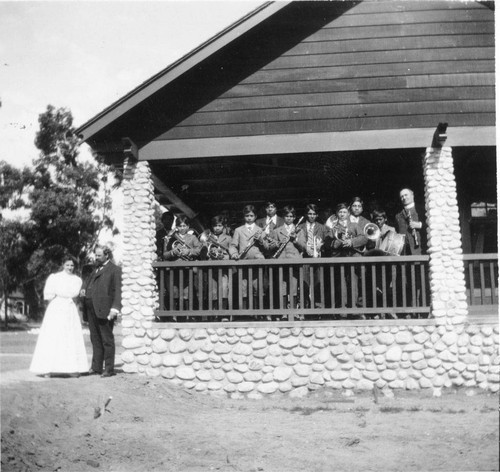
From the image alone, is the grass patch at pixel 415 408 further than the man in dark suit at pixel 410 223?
No

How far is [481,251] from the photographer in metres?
12.3

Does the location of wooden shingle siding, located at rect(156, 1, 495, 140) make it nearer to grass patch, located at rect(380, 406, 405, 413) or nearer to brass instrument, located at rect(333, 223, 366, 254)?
brass instrument, located at rect(333, 223, 366, 254)

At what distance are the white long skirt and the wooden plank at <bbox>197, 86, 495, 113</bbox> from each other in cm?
406

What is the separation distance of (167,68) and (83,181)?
2082cm

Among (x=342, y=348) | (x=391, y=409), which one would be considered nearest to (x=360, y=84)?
(x=342, y=348)

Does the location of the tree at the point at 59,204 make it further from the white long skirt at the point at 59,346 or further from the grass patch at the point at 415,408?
the grass patch at the point at 415,408

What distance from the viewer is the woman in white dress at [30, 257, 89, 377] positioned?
373 inches

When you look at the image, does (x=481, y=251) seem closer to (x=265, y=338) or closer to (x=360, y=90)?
(x=360, y=90)

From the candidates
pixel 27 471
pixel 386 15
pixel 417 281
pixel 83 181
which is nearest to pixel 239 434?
pixel 27 471

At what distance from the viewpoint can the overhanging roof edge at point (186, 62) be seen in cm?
973

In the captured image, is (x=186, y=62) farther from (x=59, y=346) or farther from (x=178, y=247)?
(x=59, y=346)

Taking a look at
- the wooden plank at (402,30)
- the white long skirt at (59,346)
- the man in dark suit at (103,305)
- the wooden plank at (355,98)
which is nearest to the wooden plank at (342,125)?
the wooden plank at (355,98)

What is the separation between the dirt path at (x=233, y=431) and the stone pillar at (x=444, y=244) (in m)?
1.25

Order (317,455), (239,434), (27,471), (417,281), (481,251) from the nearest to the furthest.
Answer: (27,471) < (317,455) < (239,434) < (417,281) < (481,251)
